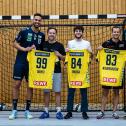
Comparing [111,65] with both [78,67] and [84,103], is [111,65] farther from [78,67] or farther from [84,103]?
[84,103]

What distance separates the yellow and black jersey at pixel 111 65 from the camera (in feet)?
25.6

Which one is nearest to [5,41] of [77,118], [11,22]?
[11,22]

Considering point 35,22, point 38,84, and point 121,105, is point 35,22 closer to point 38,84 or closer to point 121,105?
point 38,84

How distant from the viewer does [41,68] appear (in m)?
7.90

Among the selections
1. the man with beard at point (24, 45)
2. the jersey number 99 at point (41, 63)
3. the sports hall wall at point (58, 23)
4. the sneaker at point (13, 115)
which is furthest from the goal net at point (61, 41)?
the man with beard at point (24, 45)

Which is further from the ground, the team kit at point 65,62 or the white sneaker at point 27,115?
the team kit at point 65,62

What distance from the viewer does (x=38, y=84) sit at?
Answer: 787 centimetres

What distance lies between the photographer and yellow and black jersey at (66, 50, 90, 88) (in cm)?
778

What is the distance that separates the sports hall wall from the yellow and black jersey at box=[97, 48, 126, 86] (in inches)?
70.6

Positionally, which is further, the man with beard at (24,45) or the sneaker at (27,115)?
the sneaker at (27,115)

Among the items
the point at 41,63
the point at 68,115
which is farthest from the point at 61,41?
the point at 68,115

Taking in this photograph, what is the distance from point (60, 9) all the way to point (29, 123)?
11.5 feet

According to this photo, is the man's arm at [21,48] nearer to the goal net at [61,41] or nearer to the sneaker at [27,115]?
the sneaker at [27,115]

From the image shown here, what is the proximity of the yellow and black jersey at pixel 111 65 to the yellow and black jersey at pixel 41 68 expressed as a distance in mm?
951
